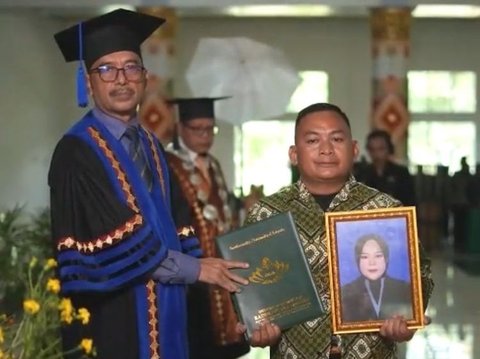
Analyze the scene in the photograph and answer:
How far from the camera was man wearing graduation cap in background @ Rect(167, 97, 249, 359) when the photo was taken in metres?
5.19

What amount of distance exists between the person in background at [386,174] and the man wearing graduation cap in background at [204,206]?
1.83 meters

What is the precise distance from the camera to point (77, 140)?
9.23 feet

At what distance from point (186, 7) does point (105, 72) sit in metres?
10.3

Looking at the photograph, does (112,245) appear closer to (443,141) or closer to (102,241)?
(102,241)

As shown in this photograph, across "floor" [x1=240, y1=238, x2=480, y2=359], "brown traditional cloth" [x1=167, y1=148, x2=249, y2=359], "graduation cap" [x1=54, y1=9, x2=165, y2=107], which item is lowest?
"floor" [x1=240, y1=238, x2=480, y2=359]

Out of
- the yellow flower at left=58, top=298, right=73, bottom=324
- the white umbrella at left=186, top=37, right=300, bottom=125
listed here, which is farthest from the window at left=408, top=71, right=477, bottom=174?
the yellow flower at left=58, top=298, right=73, bottom=324

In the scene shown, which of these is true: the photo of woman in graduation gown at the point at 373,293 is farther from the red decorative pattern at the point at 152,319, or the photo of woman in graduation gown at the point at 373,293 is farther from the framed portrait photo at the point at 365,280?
the red decorative pattern at the point at 152,319

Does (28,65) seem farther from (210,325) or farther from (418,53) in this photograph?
(210,325)

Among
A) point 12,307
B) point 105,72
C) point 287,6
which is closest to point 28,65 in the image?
point 287,6

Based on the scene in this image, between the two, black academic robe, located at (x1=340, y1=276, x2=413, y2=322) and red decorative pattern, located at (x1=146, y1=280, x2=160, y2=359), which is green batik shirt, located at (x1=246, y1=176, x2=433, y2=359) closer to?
black academic robe, located at (x1=340, y1=276, x2=413, y2=322)

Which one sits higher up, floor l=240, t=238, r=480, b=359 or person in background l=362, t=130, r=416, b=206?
person in background l=362, t=130, r=416, b=206

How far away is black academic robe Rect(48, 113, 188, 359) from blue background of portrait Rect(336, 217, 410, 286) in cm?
54

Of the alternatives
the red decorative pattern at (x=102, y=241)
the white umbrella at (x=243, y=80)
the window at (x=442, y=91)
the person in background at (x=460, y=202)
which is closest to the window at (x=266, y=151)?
the window at (x=442, y=91)

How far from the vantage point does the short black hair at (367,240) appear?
2.58 meters
